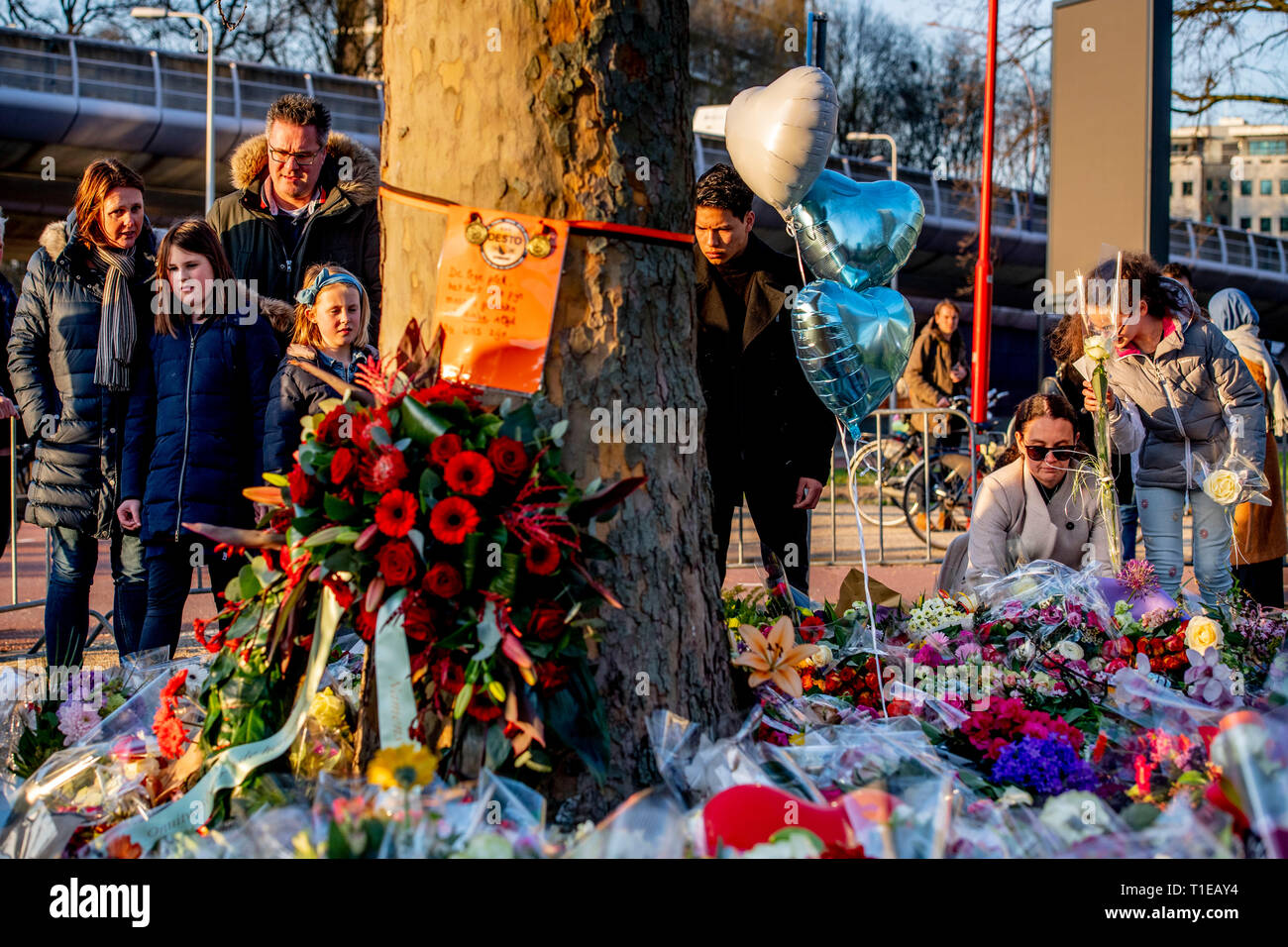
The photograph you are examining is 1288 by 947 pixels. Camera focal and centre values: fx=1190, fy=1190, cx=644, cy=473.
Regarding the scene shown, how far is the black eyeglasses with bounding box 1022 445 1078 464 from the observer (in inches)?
193

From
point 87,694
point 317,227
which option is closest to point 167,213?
point 317,227

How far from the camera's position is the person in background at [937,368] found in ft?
37.9

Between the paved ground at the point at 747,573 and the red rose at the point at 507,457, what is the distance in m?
2.95

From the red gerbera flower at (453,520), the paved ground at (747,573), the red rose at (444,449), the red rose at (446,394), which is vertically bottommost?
the paved ground at (747,573)

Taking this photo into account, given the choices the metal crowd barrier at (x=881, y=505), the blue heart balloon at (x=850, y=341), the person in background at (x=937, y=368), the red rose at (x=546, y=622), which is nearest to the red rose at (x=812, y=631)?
the blue heart balloon at (x=850, y=341)

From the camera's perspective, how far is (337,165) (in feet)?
16.1

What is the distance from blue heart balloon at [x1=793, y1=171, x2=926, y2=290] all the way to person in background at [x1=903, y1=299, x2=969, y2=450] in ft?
26.0

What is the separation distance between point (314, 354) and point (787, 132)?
1.87 m

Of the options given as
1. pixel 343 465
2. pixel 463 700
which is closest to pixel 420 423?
pixel 343 465

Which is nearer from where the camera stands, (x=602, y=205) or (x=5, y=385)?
(x=602, y=205)

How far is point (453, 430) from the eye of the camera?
2.48m

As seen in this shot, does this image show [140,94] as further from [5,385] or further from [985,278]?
[5,385]

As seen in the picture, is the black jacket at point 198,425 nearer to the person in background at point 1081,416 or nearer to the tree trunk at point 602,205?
the tree trunk at point 602,205
